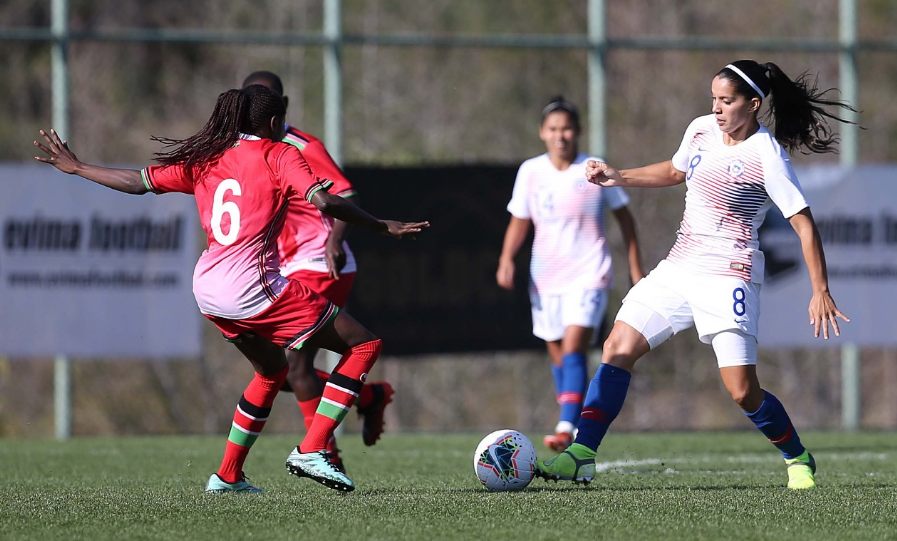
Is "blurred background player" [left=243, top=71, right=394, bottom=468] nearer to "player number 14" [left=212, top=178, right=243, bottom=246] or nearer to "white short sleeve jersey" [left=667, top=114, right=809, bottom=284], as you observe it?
"player number 14" [left=212, top=178, right=243, bottom=246]

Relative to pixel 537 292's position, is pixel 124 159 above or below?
above

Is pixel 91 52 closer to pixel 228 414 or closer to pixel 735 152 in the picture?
pixel 228 414

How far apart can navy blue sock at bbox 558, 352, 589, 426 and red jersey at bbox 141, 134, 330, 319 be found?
2943mm

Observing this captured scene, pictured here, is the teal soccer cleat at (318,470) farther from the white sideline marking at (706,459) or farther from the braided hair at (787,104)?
the braided hair at (787,104)

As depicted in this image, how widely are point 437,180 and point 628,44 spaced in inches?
83.6

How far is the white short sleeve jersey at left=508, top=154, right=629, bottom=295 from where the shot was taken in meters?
7.96

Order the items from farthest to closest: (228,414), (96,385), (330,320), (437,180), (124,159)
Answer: (124,159) < (96,385) < (228,414) < (437,180) < (330,320)

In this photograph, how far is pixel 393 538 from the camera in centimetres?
429

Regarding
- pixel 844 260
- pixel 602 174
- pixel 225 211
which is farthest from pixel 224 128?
pixel 844 260

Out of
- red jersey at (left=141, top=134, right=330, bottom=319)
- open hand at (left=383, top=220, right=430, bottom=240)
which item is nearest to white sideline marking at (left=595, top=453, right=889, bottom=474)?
open hand at (left=383, top=220, right=430, bottom=240)

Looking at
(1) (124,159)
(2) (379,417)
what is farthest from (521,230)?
(1) (124,159)

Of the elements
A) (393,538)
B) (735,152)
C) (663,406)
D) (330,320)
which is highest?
(735,152)

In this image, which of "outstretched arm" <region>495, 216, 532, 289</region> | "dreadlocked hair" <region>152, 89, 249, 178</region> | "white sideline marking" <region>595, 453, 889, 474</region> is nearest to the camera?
"dreadlocked hair" <region>152, 89, 249, 178</region>

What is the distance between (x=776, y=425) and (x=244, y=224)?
2660 mm
